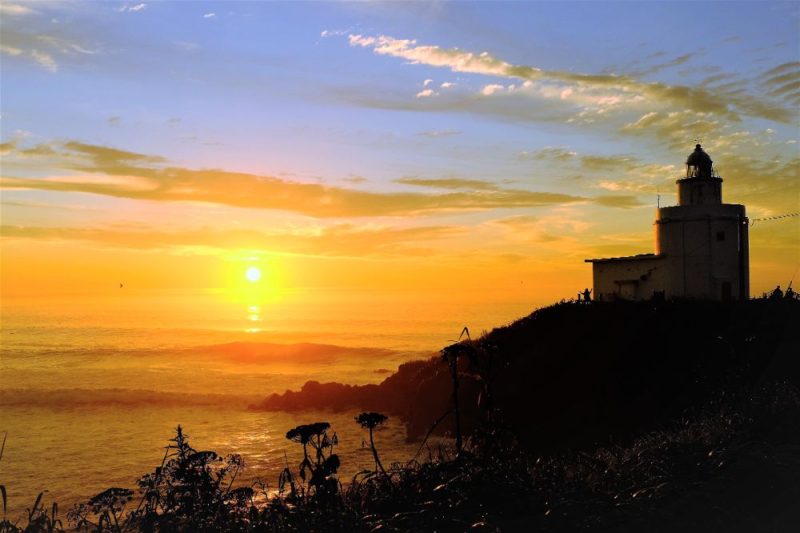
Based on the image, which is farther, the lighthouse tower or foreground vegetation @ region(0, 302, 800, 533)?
the lighthouse tower

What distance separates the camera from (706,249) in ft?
107

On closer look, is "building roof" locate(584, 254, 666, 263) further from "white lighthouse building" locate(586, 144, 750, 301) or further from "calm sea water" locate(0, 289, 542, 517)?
"calm sea water" locate(0, 289, 542, 517)

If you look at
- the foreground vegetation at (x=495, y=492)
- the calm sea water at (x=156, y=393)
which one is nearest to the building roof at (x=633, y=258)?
→ the calm sea water at (x=156, y=393)

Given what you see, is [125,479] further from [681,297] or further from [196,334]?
[196,334]

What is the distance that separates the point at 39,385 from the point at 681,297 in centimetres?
4727

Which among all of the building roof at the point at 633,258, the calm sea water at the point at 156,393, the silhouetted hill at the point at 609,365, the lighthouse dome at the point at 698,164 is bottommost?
the calm sea water at the point at 156,393

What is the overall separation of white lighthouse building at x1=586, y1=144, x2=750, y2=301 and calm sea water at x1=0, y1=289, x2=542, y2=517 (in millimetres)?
16955

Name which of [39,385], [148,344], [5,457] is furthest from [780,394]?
[148,344]

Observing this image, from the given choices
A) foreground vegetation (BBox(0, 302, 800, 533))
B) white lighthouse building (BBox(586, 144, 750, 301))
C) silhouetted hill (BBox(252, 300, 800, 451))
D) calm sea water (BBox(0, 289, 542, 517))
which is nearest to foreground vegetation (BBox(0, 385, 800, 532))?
foreground vegetation (BBox(0, 302, 800, 533))

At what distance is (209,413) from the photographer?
125ft

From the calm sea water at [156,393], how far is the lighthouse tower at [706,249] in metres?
17.7

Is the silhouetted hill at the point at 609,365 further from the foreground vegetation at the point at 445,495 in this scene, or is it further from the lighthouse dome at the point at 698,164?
the foreground vegetation at the point at 445,495

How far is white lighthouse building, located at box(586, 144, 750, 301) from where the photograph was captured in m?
32.6

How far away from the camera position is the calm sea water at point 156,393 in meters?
23.4
